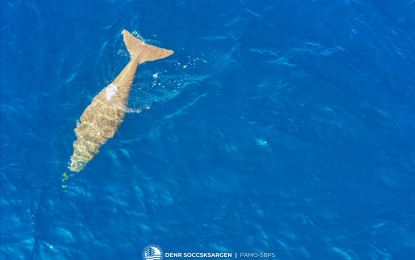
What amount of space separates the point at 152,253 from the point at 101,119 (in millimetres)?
6769

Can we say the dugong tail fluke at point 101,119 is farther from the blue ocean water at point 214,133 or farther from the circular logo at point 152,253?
the circular logo at point 152,253

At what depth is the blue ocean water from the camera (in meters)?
13.0

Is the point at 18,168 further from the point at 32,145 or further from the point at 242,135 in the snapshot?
the point at 242,135

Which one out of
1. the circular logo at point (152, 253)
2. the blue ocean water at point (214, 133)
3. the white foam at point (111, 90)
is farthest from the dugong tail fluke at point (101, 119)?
the circular logo at point (152, 253)

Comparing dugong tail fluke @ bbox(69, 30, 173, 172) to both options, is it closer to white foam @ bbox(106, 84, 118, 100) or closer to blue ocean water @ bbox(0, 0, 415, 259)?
white foam @ bbox(106, 84, 118, 100)

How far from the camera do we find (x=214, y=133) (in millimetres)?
14492

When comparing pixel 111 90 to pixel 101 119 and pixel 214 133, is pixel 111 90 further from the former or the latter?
pixel 214 133

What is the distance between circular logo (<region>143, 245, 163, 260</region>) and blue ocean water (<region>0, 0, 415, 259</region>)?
442 millimetres

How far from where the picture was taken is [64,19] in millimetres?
16484

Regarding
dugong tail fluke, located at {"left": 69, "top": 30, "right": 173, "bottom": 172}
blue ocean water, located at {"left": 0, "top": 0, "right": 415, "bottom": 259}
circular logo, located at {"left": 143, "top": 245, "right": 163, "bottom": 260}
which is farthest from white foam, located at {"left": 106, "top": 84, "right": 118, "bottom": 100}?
circular logo, located at {"left": 143, "top": 245, "right": 163, "bottom": 260}

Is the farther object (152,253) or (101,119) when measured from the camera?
(101,119)

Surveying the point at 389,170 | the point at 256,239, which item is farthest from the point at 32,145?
the point at 389,170

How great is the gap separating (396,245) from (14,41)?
2208 centimetres

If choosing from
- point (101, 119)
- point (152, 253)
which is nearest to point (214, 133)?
point (101, 119)
